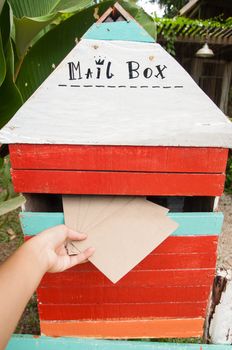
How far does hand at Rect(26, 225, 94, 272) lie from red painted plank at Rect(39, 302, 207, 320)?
24 centimetres

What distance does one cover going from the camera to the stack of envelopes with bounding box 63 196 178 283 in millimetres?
782

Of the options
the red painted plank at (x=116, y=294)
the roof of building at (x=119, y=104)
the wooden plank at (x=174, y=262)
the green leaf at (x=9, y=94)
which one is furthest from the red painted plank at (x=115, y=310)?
the green leaf at (x=9, y=94)

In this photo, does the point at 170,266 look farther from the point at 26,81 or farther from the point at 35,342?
the point at 26,81

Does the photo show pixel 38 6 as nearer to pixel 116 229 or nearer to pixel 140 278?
pixel 116 229

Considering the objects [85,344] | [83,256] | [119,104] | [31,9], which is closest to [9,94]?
[31,9]

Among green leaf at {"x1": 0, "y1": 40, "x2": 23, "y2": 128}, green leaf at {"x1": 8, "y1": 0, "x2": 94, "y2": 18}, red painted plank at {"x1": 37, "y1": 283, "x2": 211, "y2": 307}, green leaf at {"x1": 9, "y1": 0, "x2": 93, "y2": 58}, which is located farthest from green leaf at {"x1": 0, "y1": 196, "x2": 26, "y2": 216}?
green leaf at {"x1": 8, "y1": 0, "x2": 94, "y2": 18}

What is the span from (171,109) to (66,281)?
577 millimetres

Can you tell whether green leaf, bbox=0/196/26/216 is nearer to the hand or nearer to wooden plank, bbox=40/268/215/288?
the hand

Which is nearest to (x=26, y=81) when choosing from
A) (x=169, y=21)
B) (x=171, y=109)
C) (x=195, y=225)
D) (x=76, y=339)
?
(x=171, y=109)

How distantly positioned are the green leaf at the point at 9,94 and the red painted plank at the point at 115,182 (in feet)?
1.26

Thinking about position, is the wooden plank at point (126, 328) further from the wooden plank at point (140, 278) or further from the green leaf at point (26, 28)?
the green leaf at point (26, 28)

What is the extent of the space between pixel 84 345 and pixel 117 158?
0.60 m

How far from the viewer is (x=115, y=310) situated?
966 mm

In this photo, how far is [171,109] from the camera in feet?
2.36
